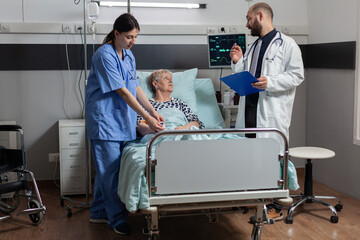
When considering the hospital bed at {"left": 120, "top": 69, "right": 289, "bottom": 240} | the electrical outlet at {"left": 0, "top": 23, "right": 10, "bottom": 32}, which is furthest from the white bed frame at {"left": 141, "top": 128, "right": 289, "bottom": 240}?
the electrical outlet at {"left": 0, "top": 23, "right": 10, "bottom": 32}

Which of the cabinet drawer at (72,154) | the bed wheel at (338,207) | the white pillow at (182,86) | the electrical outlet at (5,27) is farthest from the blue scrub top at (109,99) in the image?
the bed wheel at (338,207)

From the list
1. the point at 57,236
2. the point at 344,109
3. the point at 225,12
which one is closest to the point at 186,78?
the point at 225,12

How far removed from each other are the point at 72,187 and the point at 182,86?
1282mm

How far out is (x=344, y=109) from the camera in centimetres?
414

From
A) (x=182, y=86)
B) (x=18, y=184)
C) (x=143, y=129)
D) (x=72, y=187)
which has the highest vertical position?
(x=182, y=86)

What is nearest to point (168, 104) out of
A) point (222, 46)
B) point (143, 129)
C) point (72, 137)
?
point (143, 129)

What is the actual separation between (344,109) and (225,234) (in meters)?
1.67

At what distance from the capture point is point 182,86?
4.14m

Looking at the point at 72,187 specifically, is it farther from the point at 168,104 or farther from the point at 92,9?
the point at 92,9

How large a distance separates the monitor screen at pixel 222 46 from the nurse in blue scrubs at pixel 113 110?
1039 mm

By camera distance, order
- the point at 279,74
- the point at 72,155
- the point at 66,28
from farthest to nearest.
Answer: the point at 66,28, the point at 72,155, the point at 279,74

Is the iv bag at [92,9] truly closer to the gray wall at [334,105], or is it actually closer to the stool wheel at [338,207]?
the gray wall at [334,105]

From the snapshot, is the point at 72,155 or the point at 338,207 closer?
the point at 338,207

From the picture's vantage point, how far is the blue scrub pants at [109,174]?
10.5 ft
